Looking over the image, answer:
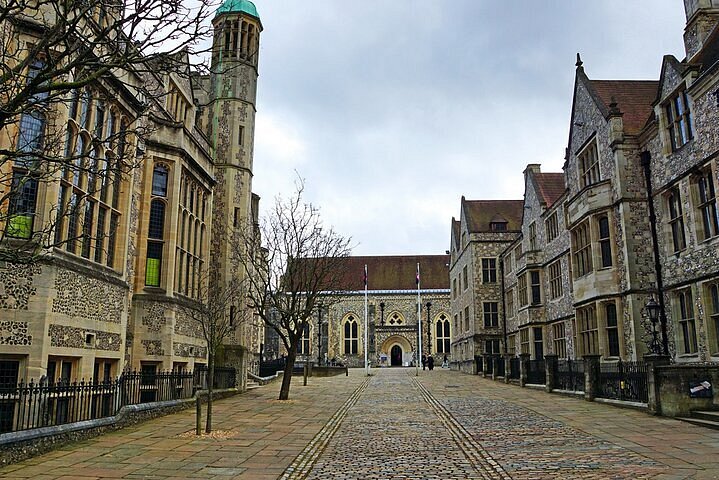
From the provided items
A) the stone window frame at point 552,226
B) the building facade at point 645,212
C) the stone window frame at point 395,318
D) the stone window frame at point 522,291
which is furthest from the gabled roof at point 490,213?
the stone window frame at point 395,318

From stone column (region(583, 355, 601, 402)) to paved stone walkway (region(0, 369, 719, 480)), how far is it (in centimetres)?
192

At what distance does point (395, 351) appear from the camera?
65.2m

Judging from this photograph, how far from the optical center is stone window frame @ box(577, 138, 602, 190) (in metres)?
22.2

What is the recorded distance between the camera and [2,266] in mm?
11336

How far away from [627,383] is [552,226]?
530 inches

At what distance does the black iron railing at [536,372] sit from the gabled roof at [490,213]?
1785 cm

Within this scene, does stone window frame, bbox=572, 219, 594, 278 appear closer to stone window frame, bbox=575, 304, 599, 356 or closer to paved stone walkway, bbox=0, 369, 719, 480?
stone window frame, bbox=575, 304, 599, 356

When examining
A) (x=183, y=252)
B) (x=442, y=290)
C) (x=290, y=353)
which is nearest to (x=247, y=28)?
(x=183, y=252)

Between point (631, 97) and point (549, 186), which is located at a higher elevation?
point (631, 97)

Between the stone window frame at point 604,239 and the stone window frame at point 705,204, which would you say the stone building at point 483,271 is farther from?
the stone window frame at point 705,204

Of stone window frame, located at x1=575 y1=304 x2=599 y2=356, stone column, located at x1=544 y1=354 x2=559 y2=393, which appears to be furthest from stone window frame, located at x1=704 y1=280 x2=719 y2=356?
stone column, located at x1=544 y1=354 x2=559 y2=393

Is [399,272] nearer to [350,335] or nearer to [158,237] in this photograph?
[350,335]

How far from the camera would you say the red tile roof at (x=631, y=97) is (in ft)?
68.2

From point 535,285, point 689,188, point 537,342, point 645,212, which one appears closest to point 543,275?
point 535,285
